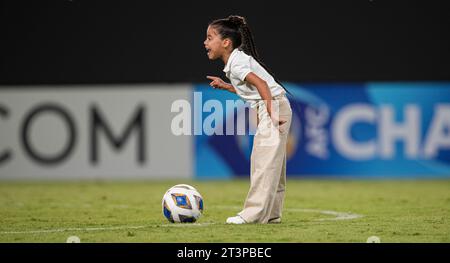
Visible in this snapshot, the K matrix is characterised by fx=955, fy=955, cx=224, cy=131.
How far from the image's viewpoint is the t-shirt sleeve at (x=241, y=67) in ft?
31.9

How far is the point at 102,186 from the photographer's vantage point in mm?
17625

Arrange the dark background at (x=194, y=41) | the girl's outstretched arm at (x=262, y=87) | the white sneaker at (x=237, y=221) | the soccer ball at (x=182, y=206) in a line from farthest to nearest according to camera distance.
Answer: the dark background at (x=194, y=41)
the soccer ball at (x=182, y=206)
the white sneaker at (x=237, y=221)
the girl's outstretched arm at (x=262, y=87)

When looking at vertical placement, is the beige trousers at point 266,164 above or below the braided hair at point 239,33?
below

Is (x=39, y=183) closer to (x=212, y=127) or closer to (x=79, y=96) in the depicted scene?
(x=79, y=96)

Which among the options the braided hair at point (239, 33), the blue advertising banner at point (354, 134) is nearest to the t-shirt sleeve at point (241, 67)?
the braided hair at point (239, 33)

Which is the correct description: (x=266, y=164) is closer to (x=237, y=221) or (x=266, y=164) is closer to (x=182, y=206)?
(x=237, y=221)

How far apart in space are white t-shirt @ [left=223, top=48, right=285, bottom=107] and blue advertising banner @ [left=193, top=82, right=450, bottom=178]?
8.34m

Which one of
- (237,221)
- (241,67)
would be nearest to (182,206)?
(237,221)

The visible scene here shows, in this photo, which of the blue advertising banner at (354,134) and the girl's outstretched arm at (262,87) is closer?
the girl's outstretched arm at (262,87)

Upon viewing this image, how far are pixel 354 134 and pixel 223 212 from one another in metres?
7.31

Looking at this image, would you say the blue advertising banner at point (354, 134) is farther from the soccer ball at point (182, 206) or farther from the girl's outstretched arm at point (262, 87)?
the girl's outstretched arm at point (262, 87)

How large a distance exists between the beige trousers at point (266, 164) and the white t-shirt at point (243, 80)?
0.11 metres

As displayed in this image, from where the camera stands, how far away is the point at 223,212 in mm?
11906
